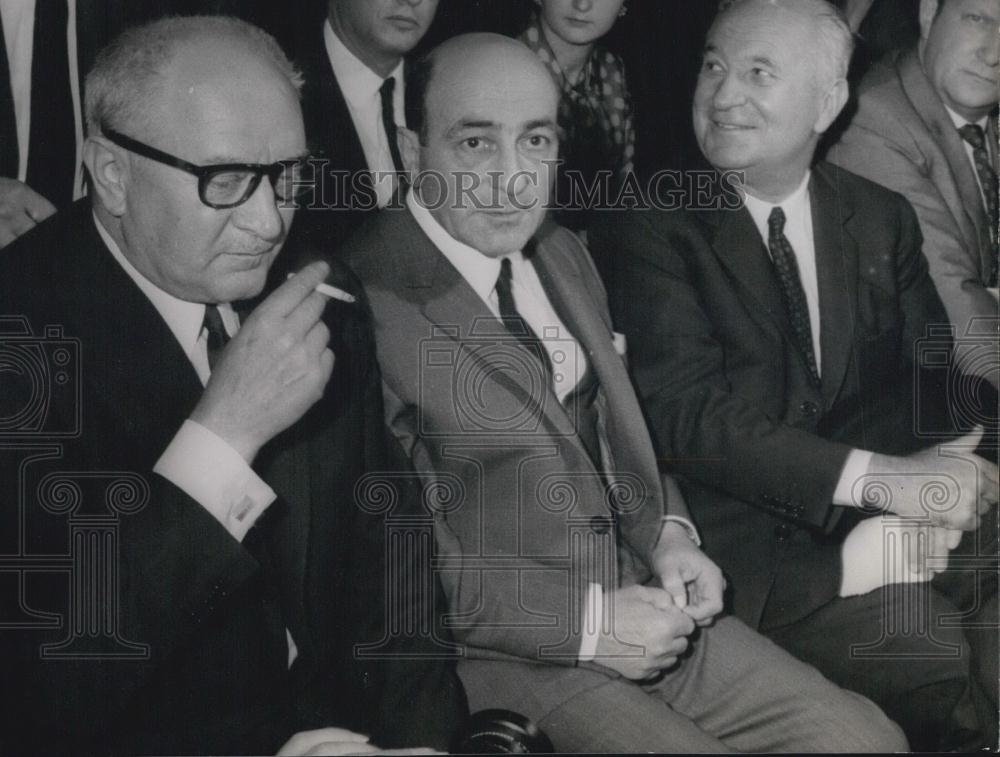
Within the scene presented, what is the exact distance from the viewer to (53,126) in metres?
2.05

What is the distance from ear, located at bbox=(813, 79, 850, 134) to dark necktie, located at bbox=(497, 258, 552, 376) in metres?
0.75

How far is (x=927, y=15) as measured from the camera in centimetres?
240

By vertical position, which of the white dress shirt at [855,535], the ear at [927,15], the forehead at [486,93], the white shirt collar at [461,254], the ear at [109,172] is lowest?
the white dress shirt at [855,535]

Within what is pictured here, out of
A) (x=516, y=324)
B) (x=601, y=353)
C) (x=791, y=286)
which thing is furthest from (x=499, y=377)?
(x=791, y=286)

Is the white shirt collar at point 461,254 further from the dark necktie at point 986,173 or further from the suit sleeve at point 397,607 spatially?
the dark necktie at point 986,173

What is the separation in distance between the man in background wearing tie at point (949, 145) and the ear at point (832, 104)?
0.05 m

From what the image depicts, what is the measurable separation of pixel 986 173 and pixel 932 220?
17 cm

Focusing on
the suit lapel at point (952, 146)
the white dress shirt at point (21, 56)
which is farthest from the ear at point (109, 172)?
the suit lapel at point (952, 146)

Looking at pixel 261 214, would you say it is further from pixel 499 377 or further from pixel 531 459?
pixel 531 459

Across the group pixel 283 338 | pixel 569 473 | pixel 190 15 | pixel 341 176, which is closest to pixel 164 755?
pixel 283 338

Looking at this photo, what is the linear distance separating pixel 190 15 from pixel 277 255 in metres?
0.44

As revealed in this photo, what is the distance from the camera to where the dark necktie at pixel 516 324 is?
2182mm

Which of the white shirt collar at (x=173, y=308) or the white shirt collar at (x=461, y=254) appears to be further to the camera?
the white shirt collar at (x=461, y=254)

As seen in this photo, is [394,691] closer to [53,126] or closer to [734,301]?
[734,301]
